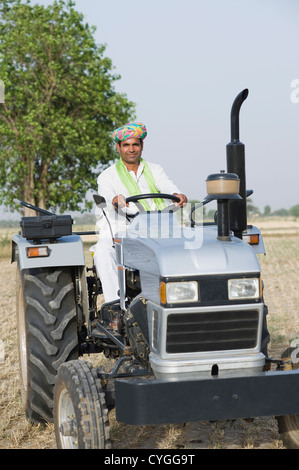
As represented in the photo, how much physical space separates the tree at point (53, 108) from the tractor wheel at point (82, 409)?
22256 millimetres

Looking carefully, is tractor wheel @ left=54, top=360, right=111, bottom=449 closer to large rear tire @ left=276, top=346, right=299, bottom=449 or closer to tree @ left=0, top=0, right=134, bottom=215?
large rear tire @ left=276, top=346, right=299, bottom=449

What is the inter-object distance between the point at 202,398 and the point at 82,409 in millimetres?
636

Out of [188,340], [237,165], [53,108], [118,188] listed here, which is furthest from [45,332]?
[53,108]

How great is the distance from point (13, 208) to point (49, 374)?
76.4ft

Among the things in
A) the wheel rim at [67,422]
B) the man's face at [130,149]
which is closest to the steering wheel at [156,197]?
the man's face at [130,149]

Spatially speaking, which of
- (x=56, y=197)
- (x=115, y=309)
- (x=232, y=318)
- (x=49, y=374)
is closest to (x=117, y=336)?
(x=115, y=309)

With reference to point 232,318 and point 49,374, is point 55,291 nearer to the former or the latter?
point 49,374

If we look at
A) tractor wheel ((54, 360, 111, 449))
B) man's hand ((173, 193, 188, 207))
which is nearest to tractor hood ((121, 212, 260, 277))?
man's hand ((173, 193, 188, 207))

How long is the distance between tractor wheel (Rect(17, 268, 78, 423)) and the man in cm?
30

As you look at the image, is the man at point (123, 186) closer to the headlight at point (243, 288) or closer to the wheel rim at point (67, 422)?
the wheel rim at point (67, 422)

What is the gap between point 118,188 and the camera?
474cm

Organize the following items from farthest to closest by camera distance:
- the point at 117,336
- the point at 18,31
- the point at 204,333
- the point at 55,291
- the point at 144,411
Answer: the point at 18,31, the point at 55,291, the point at 117,336, the point at 204,333, the point at 144,411

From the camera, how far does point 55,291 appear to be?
4.52 metres
